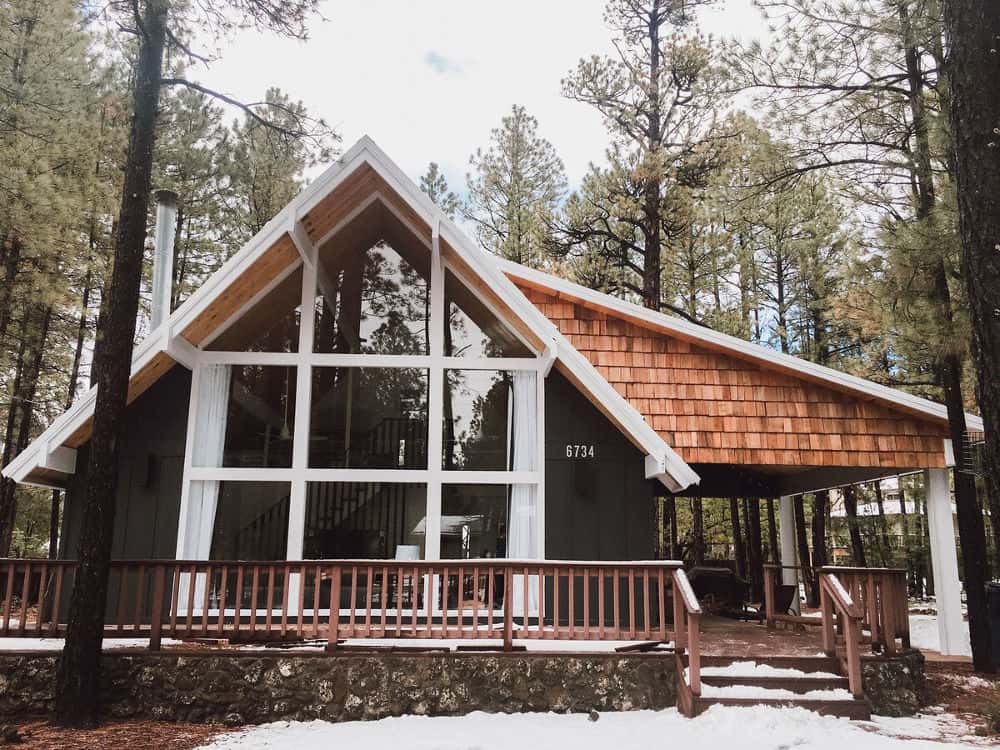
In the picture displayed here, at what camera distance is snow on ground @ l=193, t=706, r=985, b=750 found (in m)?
5.25

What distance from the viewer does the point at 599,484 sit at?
8.22 meters

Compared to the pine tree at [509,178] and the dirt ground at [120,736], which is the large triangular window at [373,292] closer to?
the dirt ground at [120,736]

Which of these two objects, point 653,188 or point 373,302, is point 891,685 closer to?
point 373,302

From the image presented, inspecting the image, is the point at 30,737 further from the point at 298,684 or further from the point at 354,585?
the point at 354,585

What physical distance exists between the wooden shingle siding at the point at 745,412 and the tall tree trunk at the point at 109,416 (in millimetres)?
5403

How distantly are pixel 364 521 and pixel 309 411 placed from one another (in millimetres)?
1300

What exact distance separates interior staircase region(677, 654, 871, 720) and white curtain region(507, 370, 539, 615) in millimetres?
1956

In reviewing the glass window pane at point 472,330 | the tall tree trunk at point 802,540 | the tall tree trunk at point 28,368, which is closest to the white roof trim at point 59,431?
the glass window pane at point 472,330

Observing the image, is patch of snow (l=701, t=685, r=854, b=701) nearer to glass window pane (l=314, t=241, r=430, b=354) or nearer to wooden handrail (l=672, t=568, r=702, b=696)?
wooden handrail (l=672, t=568, r=702, b=696)

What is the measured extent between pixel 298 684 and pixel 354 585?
0.87 m

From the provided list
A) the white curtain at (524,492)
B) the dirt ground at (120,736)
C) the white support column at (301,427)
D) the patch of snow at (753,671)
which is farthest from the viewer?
the white curtain at (524,492)

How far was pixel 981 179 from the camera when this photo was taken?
14.1ft

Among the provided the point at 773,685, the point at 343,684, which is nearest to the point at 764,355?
the point at 773,685

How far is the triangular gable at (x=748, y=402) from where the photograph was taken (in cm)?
945
